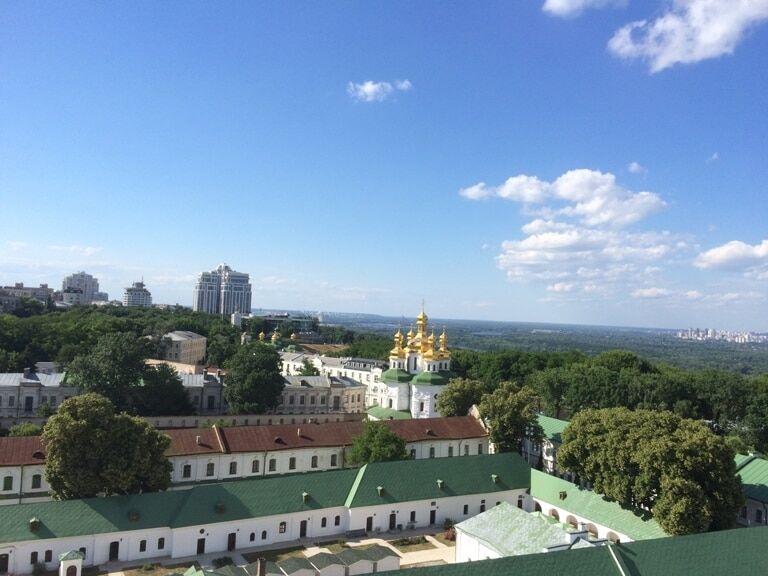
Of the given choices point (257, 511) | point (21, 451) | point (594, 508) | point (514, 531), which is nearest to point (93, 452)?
point (21, 451)

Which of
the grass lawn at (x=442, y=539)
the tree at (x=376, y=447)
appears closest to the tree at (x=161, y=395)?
the tree at (x=376, y=447)

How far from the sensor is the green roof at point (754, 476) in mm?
34481

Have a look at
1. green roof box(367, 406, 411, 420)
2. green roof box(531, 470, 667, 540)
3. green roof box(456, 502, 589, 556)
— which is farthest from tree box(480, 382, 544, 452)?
green roof box(456, 502, 589, 556)

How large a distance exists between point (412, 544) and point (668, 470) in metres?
13.4

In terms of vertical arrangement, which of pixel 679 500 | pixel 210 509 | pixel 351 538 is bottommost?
pixel 351 538

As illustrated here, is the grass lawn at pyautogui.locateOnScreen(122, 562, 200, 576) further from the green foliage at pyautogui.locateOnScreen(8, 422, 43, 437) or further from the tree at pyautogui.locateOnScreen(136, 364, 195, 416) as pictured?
the tree at pyautogui.locateOnScreen(136, 364, 195, 416)

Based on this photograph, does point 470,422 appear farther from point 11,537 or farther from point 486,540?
point 11,537

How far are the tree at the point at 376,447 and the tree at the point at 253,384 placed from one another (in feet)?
64.8

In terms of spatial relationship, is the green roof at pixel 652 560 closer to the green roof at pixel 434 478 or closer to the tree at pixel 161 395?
the green roof at pixel 434 478

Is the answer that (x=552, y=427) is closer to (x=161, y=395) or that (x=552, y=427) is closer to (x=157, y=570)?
(x=157, y=570)

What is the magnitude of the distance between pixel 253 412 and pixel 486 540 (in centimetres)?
3333

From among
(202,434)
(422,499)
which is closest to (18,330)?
(202,434)

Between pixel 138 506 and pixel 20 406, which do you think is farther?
pixel 20 406

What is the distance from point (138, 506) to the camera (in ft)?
96.4
